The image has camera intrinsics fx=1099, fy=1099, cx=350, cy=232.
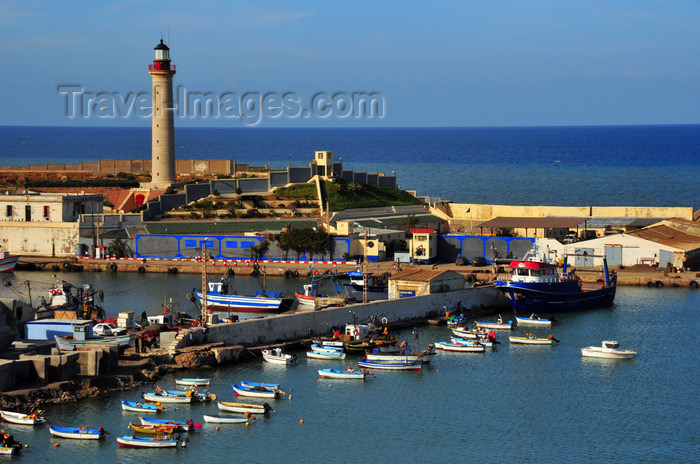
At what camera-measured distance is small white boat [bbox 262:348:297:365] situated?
39.9 m

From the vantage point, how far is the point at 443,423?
110 ft

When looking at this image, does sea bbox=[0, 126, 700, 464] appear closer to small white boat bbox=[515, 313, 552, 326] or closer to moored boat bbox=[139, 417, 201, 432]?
moored boat bbox=[139, 417, 201, 432]

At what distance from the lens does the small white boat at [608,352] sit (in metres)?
Answer: 42.1

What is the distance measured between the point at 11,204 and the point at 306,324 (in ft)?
119

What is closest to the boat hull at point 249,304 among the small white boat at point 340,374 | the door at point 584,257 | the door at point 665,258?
the small white boat at point 340,374

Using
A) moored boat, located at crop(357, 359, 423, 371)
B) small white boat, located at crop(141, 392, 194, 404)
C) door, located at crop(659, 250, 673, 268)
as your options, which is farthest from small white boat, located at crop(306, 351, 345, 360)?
door, located at crop(659, 250, 673, 268)

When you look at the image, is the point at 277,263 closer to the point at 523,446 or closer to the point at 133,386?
the point at 133,386

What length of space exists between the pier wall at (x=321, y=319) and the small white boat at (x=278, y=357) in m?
1.47

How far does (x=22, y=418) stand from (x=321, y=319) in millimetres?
15104

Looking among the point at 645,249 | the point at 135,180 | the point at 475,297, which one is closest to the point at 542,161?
the point at 135,180

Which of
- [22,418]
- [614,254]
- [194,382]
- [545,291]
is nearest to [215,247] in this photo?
[545,291]

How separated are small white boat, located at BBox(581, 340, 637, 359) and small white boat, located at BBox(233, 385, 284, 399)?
44.0 feet

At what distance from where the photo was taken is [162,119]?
8012cm

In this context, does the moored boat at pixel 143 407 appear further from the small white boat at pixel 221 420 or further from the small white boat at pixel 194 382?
the small white boat at pixel 194 382
